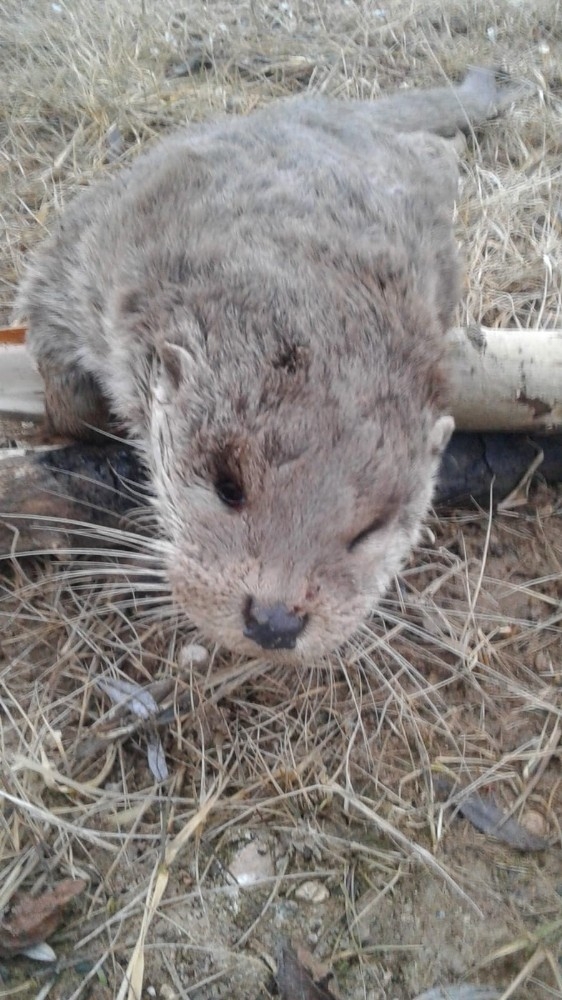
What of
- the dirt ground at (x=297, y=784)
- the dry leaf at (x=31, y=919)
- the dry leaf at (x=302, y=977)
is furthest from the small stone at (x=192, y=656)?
the dry leaf at (x=302, y=977)

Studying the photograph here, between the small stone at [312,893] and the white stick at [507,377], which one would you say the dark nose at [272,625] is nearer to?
the small stone at [312,893]

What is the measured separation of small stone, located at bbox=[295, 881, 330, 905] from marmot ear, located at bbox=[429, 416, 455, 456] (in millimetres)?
1058

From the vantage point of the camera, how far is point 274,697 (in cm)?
212

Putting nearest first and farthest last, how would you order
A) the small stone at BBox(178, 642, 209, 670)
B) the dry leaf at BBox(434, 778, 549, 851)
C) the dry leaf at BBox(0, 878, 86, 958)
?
the dry leaf at BBox(0, 878, 86, 958), the dry leaf at BBox(434, 778, 549, 851), the small stone at BBox(178, 642, 209, 670)

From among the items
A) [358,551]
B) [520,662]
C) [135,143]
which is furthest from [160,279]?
[135,143]

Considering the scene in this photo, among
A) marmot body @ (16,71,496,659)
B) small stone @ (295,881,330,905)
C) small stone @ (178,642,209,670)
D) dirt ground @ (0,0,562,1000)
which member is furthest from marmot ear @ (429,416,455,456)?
small stone @ (295,881,330,905)

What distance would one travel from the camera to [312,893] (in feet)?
6.00

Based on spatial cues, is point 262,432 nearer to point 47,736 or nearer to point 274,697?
point 274,697

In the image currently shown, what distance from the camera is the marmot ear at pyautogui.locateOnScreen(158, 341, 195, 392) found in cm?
166

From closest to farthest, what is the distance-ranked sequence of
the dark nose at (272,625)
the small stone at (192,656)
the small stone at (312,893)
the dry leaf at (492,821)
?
1. the dark nose at (272,625)
2. the small stone at (312,893)
3. the dry leaf at (492,821)
4. the small stone at (192,656)

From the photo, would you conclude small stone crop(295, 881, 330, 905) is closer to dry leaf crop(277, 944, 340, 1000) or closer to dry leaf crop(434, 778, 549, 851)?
dry leaf crop(277, 944, 340, 1000)

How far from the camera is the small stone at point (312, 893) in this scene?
1819 millimetres

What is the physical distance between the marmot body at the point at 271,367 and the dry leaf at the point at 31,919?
0.71 meters

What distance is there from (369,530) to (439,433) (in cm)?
32
